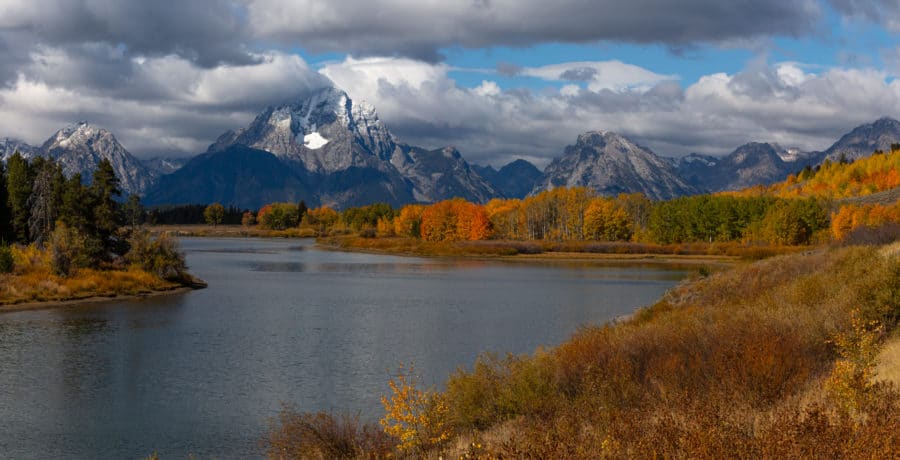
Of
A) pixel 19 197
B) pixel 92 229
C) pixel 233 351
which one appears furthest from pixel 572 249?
pixel 233 351

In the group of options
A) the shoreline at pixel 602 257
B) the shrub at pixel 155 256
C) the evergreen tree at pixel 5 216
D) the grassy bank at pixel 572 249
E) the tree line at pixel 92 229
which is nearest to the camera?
the tree line at pixel 92 229

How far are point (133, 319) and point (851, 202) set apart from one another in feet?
571

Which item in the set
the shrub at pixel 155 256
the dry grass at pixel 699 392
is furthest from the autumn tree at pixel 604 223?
the dry grass at pixel 699 392

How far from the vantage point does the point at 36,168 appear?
3649 inches

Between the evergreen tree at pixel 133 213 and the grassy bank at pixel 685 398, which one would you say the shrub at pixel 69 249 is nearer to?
the evergreen tree at pixel 133 213

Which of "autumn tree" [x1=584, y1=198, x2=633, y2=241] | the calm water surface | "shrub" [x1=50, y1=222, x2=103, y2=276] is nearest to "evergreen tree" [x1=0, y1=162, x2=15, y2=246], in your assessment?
"shrub" [x1=50, y1=222, x2=103, y2=276]

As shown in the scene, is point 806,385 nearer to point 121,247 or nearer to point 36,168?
point 121,247

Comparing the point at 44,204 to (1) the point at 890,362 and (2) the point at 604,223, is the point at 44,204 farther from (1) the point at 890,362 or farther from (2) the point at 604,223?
(2) the point at 604,223

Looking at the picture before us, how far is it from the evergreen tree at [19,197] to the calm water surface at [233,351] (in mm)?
30331

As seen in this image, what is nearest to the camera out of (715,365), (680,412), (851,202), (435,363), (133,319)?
(680,412)

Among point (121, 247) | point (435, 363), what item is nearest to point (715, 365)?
point (435, 363)

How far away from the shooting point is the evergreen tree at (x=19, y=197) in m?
90.1

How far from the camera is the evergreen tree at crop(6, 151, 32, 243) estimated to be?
90.1m

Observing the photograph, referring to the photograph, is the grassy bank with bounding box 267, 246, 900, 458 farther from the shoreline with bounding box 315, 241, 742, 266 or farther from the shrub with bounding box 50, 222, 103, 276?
the shoreline with bounding box 315, 241, 742, 266
